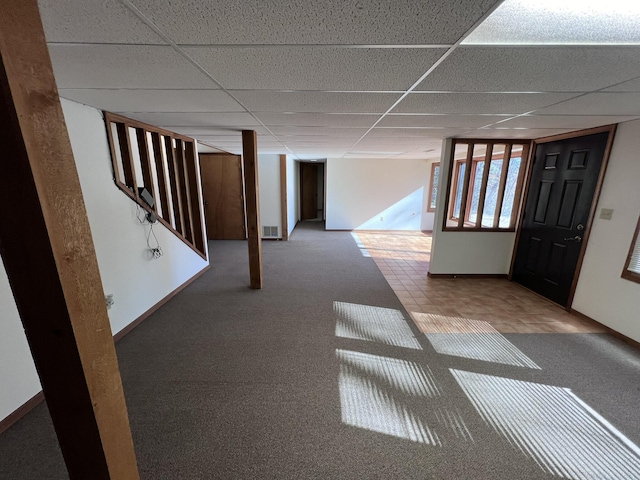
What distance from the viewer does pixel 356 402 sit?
1.81m

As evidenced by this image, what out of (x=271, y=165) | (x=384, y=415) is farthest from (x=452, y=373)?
(x=271, y=165)

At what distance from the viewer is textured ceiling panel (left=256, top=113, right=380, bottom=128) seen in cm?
229

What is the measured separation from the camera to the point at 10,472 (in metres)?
1.36

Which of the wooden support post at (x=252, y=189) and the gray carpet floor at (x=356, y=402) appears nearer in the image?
the gray carpet floor at (x=356, y=402)

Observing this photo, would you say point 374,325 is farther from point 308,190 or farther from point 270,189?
point 308,190

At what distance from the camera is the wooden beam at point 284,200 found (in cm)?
622

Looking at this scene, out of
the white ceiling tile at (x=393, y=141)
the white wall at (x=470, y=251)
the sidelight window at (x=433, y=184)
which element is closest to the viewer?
the white ceiling tile at (x=393, y=141)

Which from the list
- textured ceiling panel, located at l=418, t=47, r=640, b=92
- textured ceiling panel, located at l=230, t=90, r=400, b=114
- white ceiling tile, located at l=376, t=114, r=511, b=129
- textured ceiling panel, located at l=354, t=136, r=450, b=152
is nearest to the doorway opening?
textured ceiling panel, located at l=354, t=136, r=450, b=152

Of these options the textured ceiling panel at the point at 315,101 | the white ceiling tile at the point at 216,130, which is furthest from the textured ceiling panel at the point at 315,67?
the white ceiling tile at the point at 216,130

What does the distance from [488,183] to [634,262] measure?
3.13 metres

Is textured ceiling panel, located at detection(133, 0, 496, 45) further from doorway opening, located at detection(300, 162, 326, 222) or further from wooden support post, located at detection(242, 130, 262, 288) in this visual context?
doorway opening, located at detection(300, 162, 326, 222)

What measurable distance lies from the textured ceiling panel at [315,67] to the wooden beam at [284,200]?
4686 mm

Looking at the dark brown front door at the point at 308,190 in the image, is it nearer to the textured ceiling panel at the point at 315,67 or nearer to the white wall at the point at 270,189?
the white wall at the point at 270,189

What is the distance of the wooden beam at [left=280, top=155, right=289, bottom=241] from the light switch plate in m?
5.30
